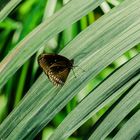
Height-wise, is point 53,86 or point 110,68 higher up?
point 53,86

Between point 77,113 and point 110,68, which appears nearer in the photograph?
point 77,113

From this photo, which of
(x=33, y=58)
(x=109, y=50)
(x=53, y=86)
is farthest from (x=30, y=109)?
(x=33, y=58)

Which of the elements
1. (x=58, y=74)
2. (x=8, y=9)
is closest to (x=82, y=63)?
(x=58, y=74)

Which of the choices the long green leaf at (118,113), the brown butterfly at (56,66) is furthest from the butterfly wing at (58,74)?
→ the long green leaf at (118,113)

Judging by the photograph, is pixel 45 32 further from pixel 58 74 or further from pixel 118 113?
pixel 118 113

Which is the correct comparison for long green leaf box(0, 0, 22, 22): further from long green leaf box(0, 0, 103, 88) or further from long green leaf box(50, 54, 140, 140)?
long green leaf box(50, 54, 140, 140)

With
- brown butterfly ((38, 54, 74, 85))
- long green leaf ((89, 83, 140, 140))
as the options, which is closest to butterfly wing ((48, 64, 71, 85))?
brown butterfly ((38, 54, 74, 85))

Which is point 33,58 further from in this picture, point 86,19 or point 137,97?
point 137,97

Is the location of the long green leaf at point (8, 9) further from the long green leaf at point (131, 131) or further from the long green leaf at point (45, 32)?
the long green leaf at point (131, 131)
